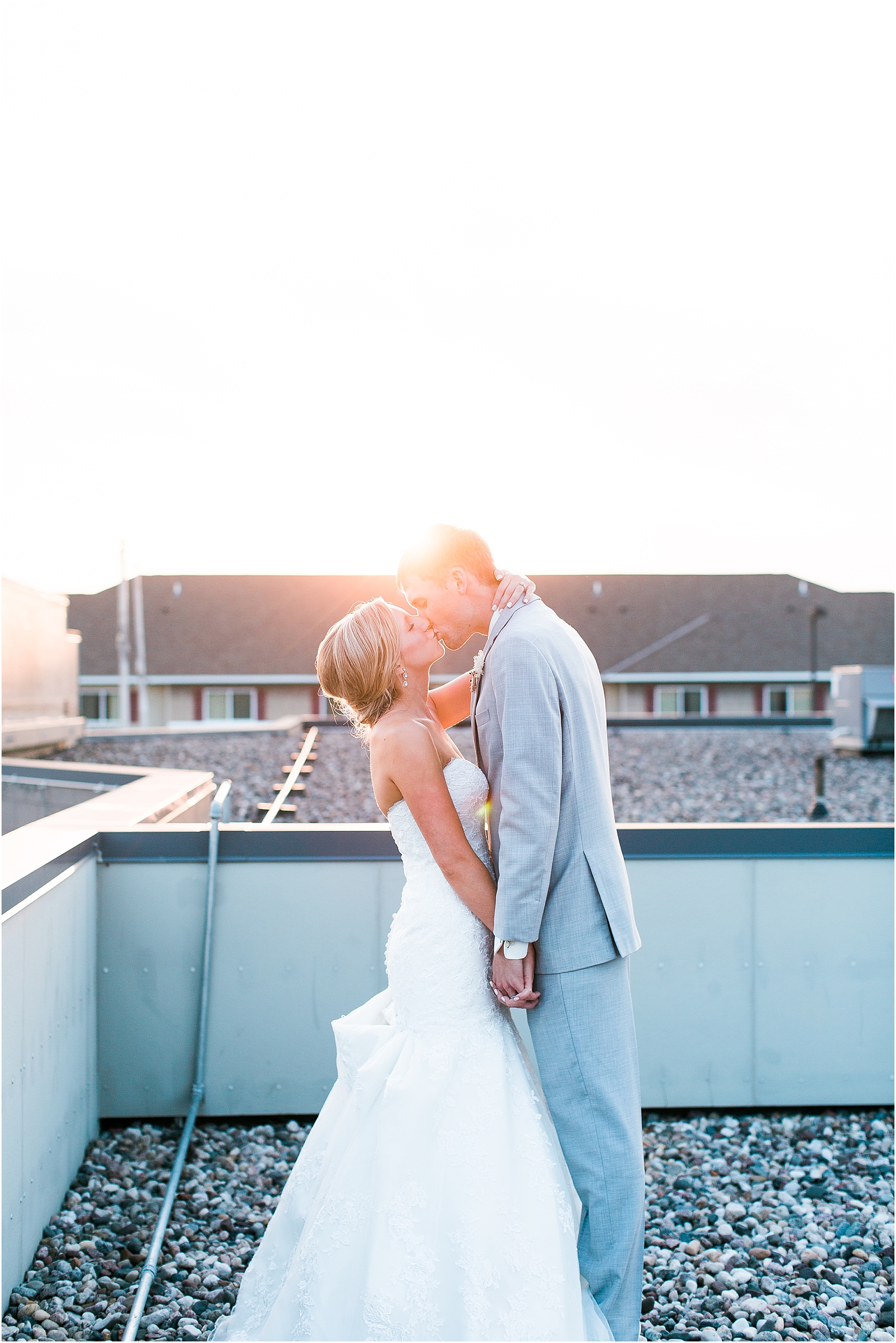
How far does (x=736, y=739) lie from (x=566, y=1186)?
21.8 metres

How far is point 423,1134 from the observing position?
2402 millimetres

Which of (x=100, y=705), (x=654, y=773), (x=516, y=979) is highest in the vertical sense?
(x=516, y=979)

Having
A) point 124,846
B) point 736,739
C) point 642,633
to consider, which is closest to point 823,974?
point 124,846

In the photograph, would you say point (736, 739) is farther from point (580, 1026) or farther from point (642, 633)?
point (580, 1026)

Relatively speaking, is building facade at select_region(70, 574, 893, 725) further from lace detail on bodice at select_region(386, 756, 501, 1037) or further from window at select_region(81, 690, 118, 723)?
lace detail on bodice at select_region(386, 756, 501, 1037)

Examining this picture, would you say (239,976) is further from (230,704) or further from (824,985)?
(230,704)

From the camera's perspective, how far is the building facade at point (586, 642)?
116 ft

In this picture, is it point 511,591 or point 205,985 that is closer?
point 511,591

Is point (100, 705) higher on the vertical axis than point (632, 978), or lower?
lower

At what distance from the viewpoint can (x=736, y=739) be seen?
23109 mm

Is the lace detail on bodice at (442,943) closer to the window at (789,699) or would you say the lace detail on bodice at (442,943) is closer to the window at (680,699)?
the window at (680,699)

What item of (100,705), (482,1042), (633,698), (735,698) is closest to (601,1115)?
(482,1042)

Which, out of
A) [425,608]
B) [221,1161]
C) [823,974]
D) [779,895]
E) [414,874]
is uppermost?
[425,608]

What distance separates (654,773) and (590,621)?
65.5 ft
